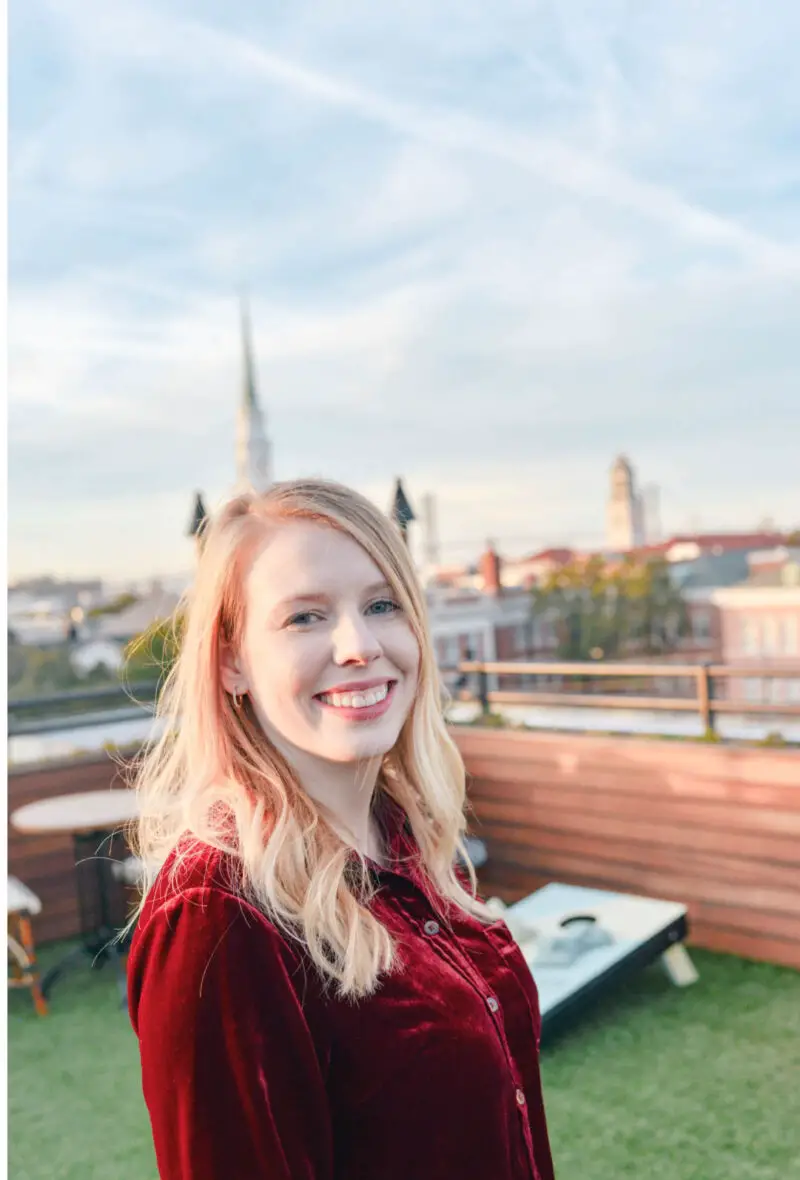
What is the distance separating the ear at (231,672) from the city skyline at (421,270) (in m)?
15.4

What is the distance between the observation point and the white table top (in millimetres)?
3652

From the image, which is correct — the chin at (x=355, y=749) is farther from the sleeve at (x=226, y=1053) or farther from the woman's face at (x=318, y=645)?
the sleeve at (x=226, y=1053)

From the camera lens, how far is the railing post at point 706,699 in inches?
157

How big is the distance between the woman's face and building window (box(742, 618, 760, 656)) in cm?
4006

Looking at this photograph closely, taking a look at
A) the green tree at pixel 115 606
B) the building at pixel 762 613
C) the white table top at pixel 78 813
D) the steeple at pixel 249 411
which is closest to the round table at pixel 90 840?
the white table top at pixel 78 813

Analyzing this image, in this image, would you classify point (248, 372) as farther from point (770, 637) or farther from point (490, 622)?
point (770, 637)

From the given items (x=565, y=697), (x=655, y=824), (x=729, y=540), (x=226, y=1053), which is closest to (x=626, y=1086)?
(x=655, y=824)

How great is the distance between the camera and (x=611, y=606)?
144 ft

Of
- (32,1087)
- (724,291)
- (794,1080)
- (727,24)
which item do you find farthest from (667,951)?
(724,291)

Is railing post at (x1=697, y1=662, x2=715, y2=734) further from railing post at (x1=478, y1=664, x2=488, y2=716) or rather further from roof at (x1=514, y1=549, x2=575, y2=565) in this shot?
roof at (x1=514, y1=549, x2=575, y2=565)

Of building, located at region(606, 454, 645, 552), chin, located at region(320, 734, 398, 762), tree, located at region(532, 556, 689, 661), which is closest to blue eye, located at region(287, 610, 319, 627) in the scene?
chin, located at region(320, 734, 398, 762)

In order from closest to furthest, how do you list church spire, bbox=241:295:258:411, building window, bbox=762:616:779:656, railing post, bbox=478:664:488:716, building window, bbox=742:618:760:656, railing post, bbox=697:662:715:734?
1. railing post, bbox=697:662:715:734
2. railing post, bbox=478:664:488:716
3. building window, bbox=762:616:779:656
4. building window, bbox=742:618:760:656
5. church spire, bbox=241:295:258:411

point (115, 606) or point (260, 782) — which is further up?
point (115, 606)

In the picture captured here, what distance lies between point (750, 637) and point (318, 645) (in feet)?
135
